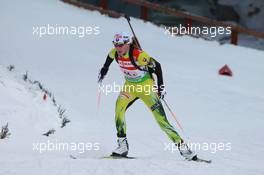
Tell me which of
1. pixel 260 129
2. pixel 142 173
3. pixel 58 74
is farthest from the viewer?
pixel 58 74

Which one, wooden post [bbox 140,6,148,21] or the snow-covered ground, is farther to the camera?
wooden post [bbox 140,6,148,21]

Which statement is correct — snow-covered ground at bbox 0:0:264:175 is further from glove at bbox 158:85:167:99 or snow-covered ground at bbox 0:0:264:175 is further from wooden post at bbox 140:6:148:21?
glove at bbox 158:85:167:99

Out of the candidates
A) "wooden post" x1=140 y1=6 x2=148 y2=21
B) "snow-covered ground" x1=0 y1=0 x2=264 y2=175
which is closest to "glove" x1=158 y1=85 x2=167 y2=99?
"snow-covered ground" x1=0 y1=0 x2=264 y2=175

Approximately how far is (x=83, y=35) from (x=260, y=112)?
6552 millimetres

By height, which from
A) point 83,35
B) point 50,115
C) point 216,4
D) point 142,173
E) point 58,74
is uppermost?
point 216,4

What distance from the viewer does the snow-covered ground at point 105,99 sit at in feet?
20.7

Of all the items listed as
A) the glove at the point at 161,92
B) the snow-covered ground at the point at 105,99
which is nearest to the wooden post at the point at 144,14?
the snow-covered ground at the point at 105,99

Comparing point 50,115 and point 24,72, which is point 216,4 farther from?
point 50,115

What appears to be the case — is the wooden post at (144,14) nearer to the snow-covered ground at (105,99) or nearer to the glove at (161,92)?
the snow-covered ground at (105,99)

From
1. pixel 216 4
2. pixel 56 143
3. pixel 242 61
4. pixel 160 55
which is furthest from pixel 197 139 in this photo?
pixel 216 4

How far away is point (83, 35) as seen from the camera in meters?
15.9

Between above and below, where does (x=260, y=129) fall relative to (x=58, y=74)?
below

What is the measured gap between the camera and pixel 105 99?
11102 millimetres

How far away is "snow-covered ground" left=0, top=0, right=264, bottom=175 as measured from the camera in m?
6.31
